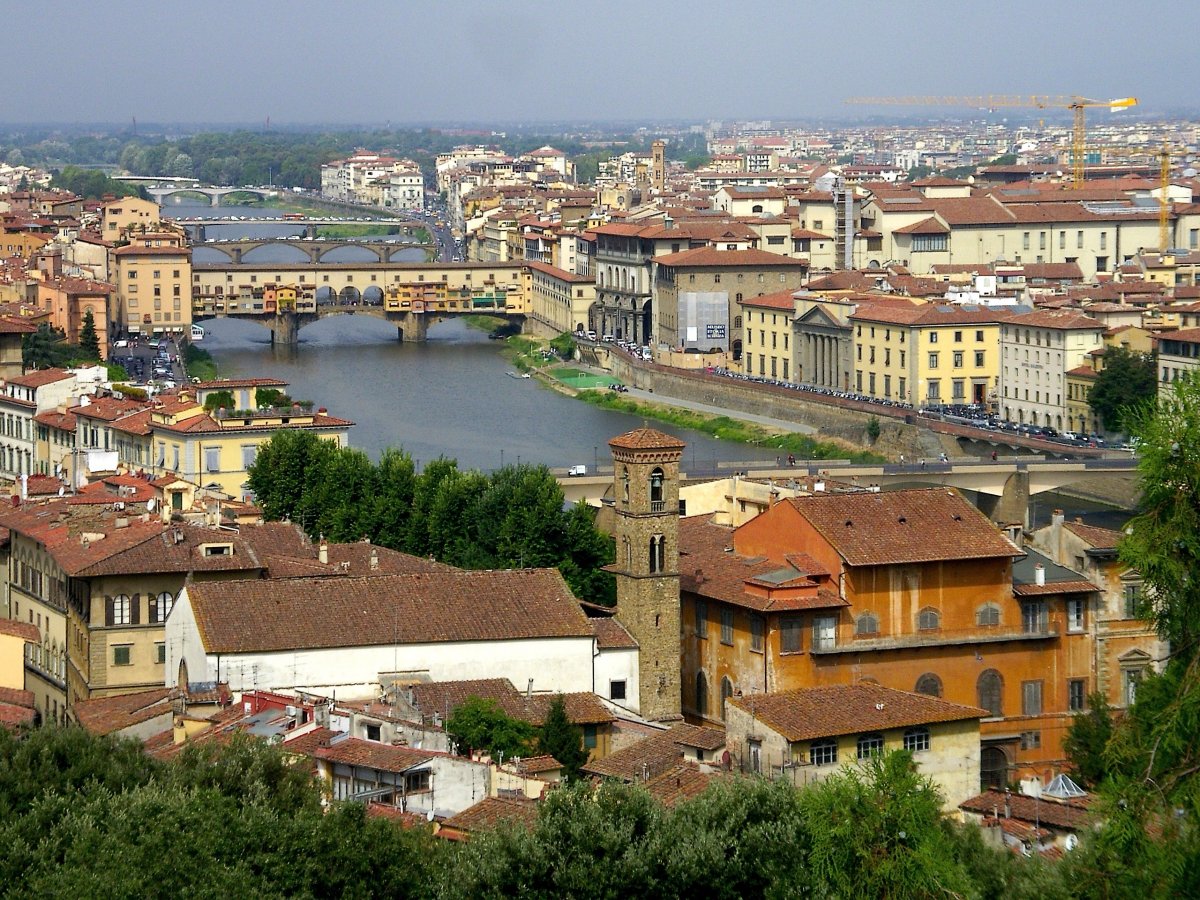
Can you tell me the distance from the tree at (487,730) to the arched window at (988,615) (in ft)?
13.1

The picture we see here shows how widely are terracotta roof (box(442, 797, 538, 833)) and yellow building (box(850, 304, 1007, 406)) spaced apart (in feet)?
94.5

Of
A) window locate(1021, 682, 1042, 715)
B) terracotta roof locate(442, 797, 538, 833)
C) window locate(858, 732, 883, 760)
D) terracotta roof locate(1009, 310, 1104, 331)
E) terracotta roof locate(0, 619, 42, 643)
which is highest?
terracotta roof locate(1009, 310, 1104, 331)

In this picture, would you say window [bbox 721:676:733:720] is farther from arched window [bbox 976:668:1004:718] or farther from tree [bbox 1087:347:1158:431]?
tree [bbox 1087:347:1158:431]

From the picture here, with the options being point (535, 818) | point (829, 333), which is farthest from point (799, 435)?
point (535, 818)

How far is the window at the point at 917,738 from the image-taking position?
14570 mm

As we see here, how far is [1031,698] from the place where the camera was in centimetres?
1750

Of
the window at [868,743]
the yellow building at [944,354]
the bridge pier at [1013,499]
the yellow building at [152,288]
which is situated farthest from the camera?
the yellow building at [152,288]

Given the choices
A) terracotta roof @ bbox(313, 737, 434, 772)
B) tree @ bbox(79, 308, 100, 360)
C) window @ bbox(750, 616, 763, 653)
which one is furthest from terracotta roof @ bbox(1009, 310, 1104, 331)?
terracotta roof @ bbox(313, 737, 434, 772)

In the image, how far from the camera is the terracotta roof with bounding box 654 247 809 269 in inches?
1955

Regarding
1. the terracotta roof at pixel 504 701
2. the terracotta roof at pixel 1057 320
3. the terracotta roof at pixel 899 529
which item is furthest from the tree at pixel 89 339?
the terracotta roof at pixel 504 701

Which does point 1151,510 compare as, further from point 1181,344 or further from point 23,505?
point 1181,344

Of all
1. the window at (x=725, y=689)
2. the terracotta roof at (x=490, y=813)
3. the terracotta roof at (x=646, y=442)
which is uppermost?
the terracotta roof at (x=646, y=442)

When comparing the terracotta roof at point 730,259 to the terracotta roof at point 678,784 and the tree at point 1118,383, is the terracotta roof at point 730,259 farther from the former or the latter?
the terracotta roof at point 678,784

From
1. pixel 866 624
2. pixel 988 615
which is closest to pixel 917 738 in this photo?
pixel 866 624
